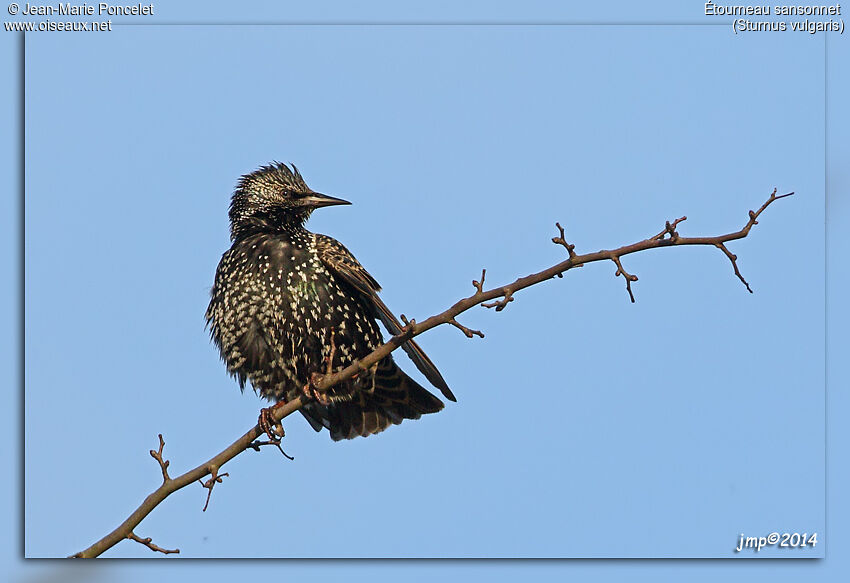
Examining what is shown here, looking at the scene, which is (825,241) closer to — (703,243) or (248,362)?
(703,243)

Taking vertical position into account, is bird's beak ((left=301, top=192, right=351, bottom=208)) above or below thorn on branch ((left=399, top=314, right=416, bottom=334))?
above

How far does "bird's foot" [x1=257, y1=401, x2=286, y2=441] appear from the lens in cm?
550

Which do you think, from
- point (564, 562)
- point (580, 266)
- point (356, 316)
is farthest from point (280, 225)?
point (580, 266)

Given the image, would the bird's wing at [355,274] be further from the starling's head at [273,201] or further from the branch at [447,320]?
the branch at [447,320]

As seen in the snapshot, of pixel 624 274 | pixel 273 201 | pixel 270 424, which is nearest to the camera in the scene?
pixel 624 274

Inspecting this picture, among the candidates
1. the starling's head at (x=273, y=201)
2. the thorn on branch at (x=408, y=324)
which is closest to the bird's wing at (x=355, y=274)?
the starling's head at (x=273, y=201)

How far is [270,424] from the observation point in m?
5.66

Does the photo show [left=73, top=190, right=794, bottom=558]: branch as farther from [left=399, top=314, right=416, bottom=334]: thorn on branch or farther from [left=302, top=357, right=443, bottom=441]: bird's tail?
[left=302, top=357, right=443, bottom=441]: bird's tail

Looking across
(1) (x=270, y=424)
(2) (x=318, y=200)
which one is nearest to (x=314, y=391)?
(1) (x=270, y=424)

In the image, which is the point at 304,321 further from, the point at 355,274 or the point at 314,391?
the point at 314,391

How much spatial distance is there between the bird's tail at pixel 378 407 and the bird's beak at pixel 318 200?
95 cm

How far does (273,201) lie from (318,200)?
27 centimetres

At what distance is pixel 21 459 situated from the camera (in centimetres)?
612

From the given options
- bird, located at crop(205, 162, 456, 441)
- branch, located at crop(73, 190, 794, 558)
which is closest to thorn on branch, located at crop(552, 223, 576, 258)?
Result: branch, located at crop(73, 190, 794, 558)
